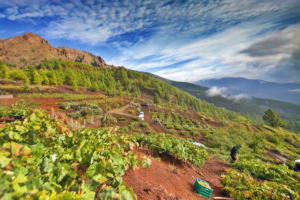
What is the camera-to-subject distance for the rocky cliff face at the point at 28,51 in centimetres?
9450

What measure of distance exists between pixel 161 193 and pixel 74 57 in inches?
6540

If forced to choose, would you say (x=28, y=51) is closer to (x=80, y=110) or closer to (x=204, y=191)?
(x=80, y=110)

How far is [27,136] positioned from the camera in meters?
1.86

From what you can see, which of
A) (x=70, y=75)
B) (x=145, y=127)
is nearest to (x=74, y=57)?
(x=70, y=75)

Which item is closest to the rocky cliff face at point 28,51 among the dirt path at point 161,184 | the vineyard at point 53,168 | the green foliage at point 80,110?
the green foliage at point 80,110

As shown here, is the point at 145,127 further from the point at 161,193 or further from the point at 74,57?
the point at 74,57

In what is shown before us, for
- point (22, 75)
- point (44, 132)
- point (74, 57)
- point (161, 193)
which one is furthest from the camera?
point (74, 57)

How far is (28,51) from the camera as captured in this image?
Answer: 343 feet

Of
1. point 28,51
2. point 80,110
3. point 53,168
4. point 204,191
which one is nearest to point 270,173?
point 204,191

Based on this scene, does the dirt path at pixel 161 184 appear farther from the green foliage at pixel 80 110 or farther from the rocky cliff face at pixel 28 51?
the rocky cliff face at pixel 28 51

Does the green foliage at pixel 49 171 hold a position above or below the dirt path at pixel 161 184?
above

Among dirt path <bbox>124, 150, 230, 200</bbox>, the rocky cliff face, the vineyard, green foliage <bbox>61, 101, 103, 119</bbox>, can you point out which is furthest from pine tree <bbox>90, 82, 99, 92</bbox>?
the rocky cliff face

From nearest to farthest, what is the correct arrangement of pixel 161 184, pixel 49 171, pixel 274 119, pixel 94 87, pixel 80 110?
1. pixel 49 171
2. pixel 161 184
3. pixel 80 110
4. pixel 94 87
5. pixel 274 119

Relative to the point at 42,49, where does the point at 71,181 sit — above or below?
below
